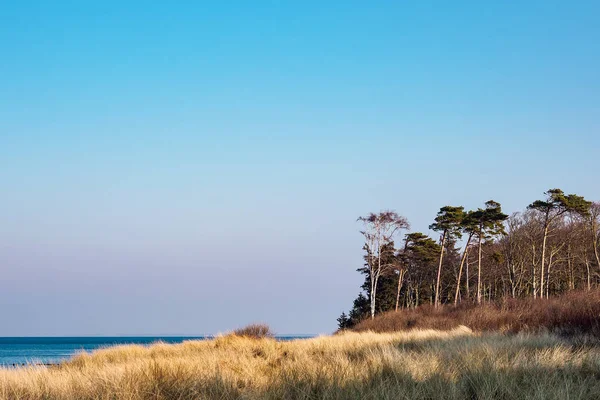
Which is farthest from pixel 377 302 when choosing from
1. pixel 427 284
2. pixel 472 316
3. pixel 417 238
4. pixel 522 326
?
pixel 522 326

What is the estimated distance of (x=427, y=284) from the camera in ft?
197

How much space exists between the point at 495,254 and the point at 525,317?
24608mm

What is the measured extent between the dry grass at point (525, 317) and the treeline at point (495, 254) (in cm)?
1080

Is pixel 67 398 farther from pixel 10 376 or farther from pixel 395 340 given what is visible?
pixel 395 340

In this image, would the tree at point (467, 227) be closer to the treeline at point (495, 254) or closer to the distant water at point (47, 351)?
the treeline at point (495, 254)

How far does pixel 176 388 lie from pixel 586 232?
4693 cm

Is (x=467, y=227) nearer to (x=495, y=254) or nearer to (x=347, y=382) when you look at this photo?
(x=495, y=254)

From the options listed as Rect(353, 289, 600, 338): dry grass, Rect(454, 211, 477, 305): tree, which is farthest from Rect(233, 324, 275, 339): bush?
Rect(454, 211, 477, 305): tree

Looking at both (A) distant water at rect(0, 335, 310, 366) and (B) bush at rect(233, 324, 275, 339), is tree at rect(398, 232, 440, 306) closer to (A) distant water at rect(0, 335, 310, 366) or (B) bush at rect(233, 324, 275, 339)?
(A) distant water at rect(0, 335, 310, 366)

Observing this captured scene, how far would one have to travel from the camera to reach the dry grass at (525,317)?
17.6m

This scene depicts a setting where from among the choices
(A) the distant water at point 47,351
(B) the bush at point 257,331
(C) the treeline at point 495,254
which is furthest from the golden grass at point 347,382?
(C) the treeline at point 495,254

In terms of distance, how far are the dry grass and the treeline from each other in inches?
425

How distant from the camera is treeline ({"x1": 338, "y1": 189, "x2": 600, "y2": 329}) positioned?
4122 centimetres

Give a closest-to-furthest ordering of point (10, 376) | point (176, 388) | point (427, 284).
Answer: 1. point (176, 388)
2. point (10, 376)
3. point (427, 284)
